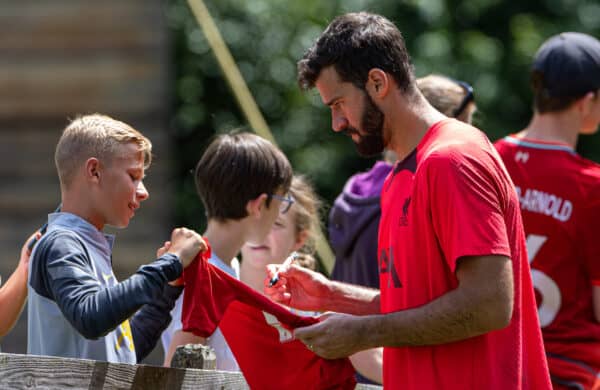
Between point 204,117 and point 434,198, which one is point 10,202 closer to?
point 204,117

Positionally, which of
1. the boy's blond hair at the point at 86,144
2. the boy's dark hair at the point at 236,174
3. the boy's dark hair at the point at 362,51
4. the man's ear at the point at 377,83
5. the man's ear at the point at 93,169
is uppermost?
the boy's dark hair at the point at 362,51

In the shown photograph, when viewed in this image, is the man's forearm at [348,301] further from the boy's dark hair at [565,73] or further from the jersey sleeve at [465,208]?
the boy's dark hair at [565,73]

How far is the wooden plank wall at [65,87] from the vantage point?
8.10m

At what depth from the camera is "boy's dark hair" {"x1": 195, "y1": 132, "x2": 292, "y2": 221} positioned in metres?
3.45

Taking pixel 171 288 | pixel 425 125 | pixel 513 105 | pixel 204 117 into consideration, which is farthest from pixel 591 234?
pixel 204 117

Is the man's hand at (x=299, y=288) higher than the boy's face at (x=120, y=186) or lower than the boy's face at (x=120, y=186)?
lower

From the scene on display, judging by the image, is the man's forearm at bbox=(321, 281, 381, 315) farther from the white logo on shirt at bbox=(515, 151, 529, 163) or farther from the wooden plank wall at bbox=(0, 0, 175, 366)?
the wooden plank wall at bbox=(0, 0, 175, 366)

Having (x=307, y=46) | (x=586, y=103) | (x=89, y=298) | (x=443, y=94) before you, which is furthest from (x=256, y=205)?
(x=307, y=46)

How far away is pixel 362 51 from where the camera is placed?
2891 mm

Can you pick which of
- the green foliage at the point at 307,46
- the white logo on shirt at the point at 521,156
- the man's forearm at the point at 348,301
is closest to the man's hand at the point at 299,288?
the man's forearm at the point at 348,301

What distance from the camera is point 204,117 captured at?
8062mm

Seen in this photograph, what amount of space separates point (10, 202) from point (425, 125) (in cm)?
591

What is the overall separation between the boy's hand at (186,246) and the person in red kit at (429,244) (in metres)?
0.34

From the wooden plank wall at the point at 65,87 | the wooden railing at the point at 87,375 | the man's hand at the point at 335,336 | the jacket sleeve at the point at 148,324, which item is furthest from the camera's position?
the wooden plank wall at the point at 65,87
